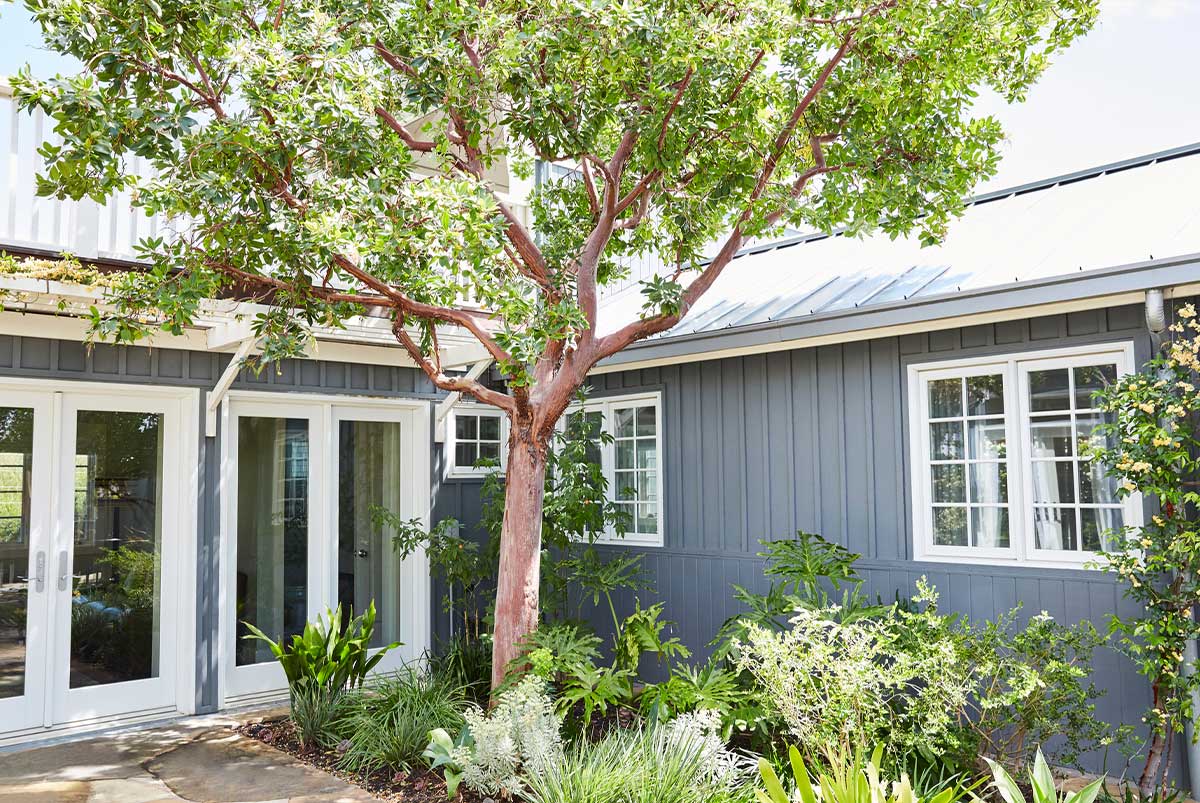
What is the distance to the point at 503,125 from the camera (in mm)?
5000

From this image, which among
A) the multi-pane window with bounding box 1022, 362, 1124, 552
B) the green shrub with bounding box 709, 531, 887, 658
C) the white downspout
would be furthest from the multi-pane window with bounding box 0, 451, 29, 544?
the white downspout

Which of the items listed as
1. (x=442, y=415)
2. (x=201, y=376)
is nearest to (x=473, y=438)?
(x=442, y=415)

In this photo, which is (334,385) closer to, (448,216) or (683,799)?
(448,216)

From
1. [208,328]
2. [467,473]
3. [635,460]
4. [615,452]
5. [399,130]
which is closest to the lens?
[399,130]

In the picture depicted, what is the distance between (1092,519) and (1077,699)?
3.87 feet

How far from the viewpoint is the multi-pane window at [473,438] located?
825 cm

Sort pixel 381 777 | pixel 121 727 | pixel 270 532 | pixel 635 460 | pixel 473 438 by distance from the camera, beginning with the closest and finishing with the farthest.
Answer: pixel 381 777, pixel 121 727, pixel 270 532, pixel 635 460, pixel 473 438

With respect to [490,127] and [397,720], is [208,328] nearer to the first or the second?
[490,127]

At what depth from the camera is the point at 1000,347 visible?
18.2 feet

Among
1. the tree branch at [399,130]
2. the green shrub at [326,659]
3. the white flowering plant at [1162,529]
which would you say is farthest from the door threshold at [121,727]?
the white flowering plant at [1162,529]

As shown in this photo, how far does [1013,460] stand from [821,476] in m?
1.31

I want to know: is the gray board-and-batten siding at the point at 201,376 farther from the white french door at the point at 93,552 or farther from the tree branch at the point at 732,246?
the tree branch at the point at 732,246

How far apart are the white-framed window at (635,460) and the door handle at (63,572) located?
146 inches

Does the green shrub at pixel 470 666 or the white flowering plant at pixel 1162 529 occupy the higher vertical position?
the white flowering plant at pixel 1162 529
